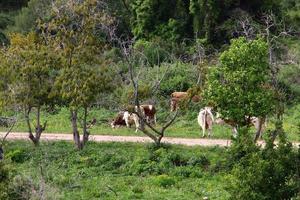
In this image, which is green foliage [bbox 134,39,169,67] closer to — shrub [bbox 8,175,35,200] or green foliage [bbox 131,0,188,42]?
green foliage [bbox 131,0,188,42]

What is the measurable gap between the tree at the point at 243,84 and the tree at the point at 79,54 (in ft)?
15.7

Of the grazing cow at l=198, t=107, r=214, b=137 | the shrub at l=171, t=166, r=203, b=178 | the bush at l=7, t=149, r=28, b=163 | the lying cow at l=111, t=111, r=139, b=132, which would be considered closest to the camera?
the shrub at l=171, t=166, r=203, b=178

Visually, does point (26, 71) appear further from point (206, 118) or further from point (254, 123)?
point (254, 123)

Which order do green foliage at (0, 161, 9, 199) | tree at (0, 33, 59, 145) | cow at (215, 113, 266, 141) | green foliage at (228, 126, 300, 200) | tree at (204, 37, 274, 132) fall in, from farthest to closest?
1. tree at (0, 33, 59, 145)
2. cow at (215, 113, 266, 141)
3. tree at (204, 37, 274, 132)
4. green foliage at (0, 161, 9, 199)
5. green foliage at (228, 126, 300, 200)

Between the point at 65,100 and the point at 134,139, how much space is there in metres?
4.38

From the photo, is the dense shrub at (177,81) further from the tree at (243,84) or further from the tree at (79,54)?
the tree at (243,84)

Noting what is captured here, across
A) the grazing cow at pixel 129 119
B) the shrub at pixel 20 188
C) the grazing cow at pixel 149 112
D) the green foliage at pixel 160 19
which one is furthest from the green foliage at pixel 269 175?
the green foliage at pixel 160 19

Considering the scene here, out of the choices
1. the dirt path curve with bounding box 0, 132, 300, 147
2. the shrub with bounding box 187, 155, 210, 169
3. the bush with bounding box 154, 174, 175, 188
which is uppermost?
the dirt path curve with bounding box 0, 132, 300, 147

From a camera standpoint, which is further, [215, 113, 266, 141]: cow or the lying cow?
the lying cow

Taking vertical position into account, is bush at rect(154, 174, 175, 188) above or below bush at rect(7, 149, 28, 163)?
below

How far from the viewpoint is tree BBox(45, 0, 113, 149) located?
26594 millimetres

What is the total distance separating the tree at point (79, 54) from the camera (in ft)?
87.2

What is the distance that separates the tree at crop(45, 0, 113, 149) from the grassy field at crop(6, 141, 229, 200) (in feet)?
7.26

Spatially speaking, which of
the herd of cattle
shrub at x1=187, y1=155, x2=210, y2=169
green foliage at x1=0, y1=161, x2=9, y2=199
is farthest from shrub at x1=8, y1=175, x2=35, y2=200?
the herd of cattle
